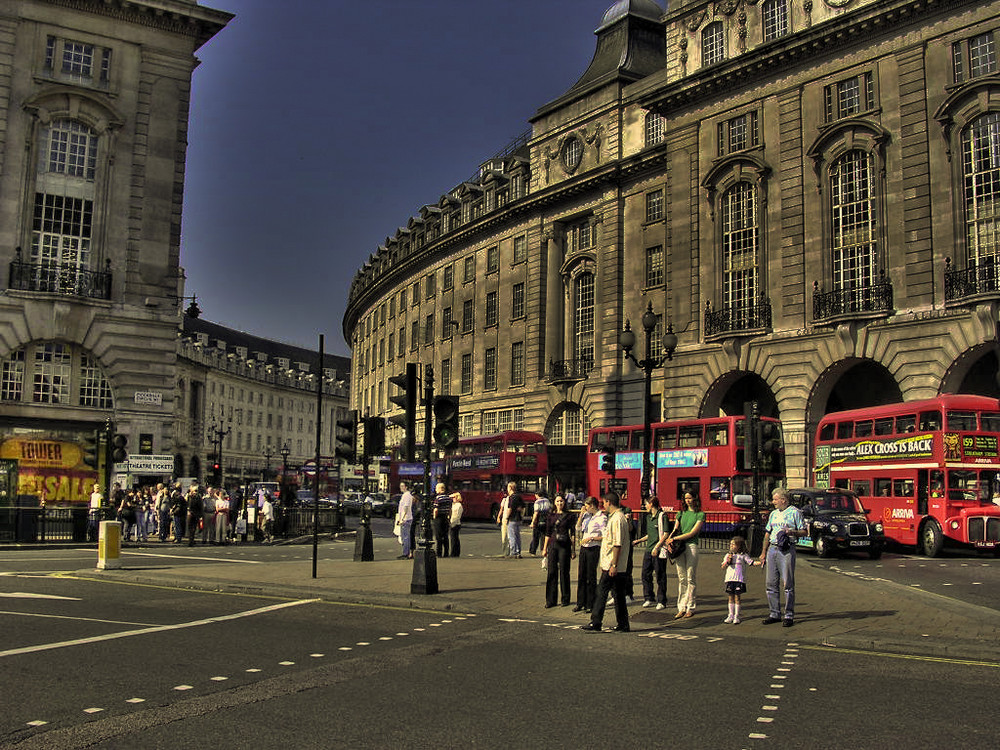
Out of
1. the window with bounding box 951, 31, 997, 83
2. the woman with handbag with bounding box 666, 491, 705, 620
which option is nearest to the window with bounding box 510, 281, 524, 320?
the window with bounding box 951, 31, 997, 83

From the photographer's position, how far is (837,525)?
85.4ft

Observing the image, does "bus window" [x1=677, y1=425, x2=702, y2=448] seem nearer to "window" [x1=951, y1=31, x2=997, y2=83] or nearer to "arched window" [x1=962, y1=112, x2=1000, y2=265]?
"arched window" [x1=962, y1=112, x2=1000, y2=265]

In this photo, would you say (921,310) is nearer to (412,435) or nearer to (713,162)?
(713,162)

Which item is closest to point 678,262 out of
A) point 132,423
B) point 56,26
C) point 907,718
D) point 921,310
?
point 921,310

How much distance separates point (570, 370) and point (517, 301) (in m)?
7.33

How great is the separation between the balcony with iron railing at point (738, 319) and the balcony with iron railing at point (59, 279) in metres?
25.3

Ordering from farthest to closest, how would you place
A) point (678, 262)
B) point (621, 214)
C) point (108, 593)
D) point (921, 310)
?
point (621, 214) → point (678, 262) → point (921, 310) → point (108, 593)

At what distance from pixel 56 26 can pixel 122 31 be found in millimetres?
2395

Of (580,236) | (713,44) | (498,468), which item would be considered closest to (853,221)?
(713,44)

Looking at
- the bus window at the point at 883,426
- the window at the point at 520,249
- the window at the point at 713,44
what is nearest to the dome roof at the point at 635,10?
the window at the point at 713,44

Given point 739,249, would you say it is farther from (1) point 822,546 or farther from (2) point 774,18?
(1) point 822,546

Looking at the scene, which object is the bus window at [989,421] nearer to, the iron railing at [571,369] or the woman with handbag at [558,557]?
the woman with handbag at [558,557]

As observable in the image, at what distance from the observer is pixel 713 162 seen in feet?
144

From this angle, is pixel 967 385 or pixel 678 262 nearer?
pixel 967 385
